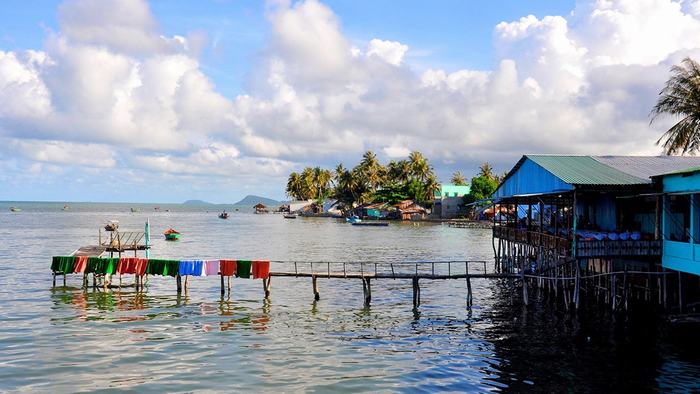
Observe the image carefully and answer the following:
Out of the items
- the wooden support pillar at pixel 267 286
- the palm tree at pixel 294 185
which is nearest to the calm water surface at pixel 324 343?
the wooden support pillar at pixel 267 286

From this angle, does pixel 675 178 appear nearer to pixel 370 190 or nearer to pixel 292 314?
pixel 292 314

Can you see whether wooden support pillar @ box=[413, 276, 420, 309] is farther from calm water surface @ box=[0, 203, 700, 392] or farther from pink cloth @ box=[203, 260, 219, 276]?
pink cloth @ box=[203, 260, 219, 276]

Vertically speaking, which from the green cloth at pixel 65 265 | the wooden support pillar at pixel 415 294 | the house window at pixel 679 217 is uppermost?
the house window at pixel 679 217

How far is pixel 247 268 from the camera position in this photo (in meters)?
35.3

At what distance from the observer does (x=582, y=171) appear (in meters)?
32.2

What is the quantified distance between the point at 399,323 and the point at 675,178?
1458 cm

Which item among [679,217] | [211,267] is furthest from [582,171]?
[211,267]

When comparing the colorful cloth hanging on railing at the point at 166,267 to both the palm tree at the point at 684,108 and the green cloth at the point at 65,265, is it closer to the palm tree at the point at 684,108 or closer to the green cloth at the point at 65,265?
the green cloth at the point at 65,265

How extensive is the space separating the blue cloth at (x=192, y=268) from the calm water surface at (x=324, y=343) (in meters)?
1.72

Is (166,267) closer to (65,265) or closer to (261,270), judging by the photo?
(261,270)

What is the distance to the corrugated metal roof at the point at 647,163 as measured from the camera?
3242 cm

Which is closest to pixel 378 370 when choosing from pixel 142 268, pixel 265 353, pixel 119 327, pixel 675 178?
pixel 265 353

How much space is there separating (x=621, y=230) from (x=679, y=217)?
4.25 meters

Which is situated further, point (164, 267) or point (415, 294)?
point (164, 267)
